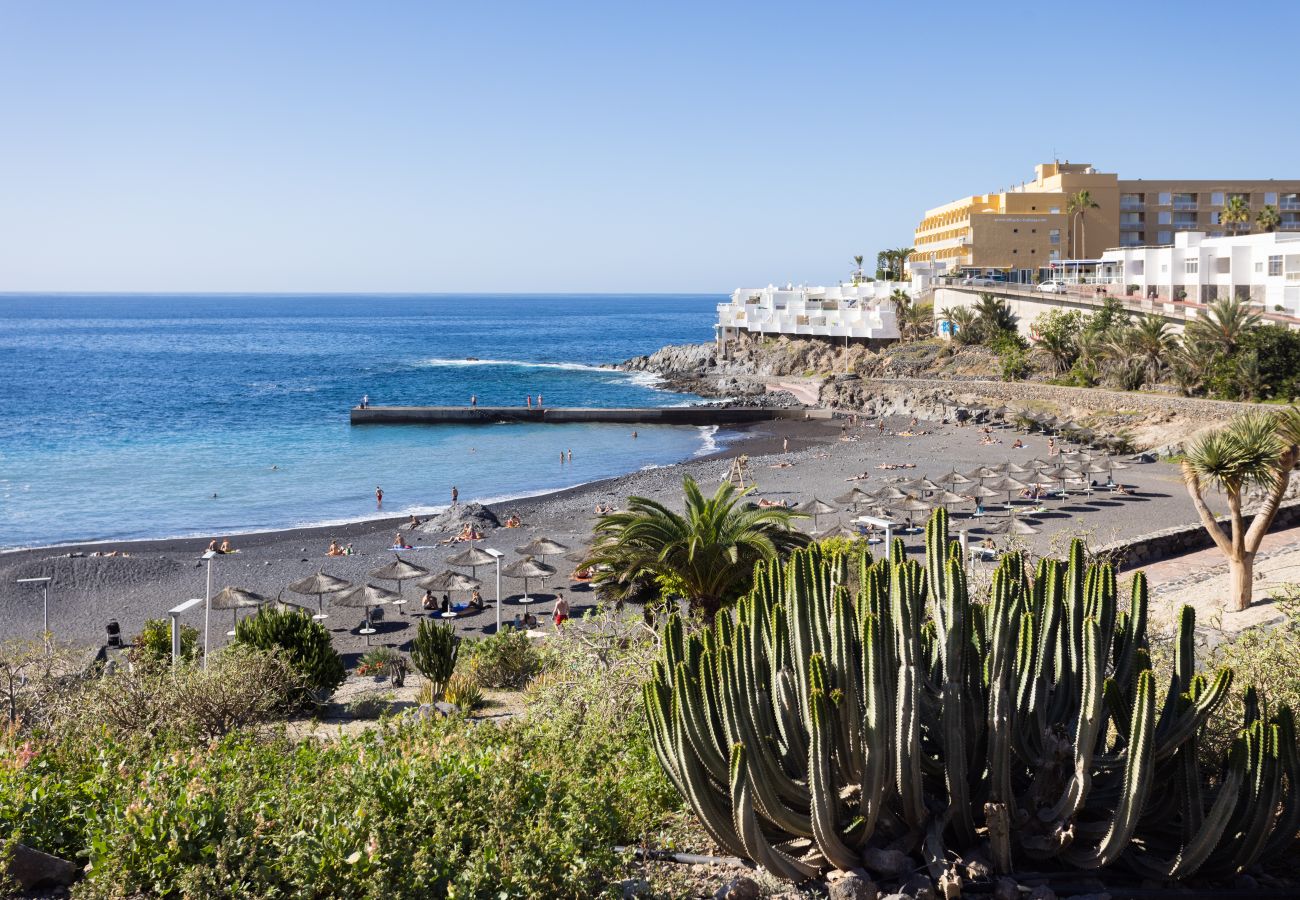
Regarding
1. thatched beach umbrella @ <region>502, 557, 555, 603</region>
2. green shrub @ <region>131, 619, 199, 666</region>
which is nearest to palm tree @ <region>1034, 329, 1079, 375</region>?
thatched beach umbrella @ <region>502, 557, 555, 603</region>

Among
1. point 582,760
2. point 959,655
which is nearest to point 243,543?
point 582,760

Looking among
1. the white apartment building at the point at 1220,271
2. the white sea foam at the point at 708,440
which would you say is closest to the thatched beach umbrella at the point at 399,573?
the white sea foam at the point at 708,440

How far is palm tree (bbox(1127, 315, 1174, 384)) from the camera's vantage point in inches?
1766

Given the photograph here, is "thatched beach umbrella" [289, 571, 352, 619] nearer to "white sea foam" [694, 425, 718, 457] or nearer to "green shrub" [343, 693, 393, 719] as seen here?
"green shrub" [343, 693, 393, 719]

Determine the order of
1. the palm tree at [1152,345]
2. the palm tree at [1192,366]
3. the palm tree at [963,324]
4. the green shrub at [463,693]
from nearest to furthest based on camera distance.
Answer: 1. the green shrub at [463,693]
2. the palm tree at [1192,366]
3. the palm tree at [1152,345]
4. the palm tree at [963,324]

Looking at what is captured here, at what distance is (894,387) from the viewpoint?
195 feet

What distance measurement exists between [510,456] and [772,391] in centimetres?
2409

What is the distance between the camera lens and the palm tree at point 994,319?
61.9 metres

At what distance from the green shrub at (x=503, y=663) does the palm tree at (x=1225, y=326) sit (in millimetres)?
34978

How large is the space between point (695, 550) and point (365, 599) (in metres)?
10.1

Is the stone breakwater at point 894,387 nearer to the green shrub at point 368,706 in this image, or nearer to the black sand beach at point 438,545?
the black sand beach at point 438,545

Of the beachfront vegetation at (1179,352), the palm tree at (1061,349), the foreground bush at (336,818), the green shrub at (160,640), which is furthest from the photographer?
the palm tree at (1061,349)

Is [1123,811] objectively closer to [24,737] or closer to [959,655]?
[959,655]

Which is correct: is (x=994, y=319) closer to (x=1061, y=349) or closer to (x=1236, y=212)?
(x=1061, y=349)
